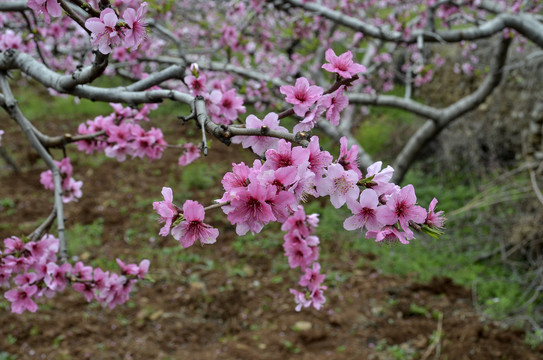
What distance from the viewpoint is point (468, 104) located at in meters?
4.93

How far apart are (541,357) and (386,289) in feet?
4.29

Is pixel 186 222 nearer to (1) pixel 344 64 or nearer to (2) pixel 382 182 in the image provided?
(2) pixel 382 182

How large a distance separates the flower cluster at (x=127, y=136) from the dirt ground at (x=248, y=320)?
1672 millimetres

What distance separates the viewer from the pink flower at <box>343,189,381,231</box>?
1068 millimetres

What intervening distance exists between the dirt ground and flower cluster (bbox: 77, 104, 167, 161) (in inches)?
65.8

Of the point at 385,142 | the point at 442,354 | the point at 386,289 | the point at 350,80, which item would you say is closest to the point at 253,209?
the point at 350,80

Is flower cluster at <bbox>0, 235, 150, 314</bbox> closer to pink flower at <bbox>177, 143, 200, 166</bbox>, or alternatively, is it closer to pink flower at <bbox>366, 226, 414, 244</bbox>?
pink flower at <bbox>177, 143, 200, 166</bbox>

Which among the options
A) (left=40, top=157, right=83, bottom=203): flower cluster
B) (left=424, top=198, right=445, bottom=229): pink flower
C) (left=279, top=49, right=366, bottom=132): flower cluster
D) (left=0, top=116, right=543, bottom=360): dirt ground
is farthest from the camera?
(left=0, top=116, right=543, bottom=360): dirt ground

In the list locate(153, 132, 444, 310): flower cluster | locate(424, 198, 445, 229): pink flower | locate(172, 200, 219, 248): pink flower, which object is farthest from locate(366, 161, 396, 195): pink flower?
locate(172, 200, 219, 248): pink flower

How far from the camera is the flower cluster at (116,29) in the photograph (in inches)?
44.7

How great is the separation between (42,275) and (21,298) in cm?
19

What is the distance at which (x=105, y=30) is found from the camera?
1.17 m

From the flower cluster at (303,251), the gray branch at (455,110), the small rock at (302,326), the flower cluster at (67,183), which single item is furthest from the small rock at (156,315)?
the gray branch at (455,110)

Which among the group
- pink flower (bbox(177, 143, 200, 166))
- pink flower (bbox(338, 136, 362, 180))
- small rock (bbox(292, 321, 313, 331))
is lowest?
pink flower (bbox(338, 136, 362, 180))
